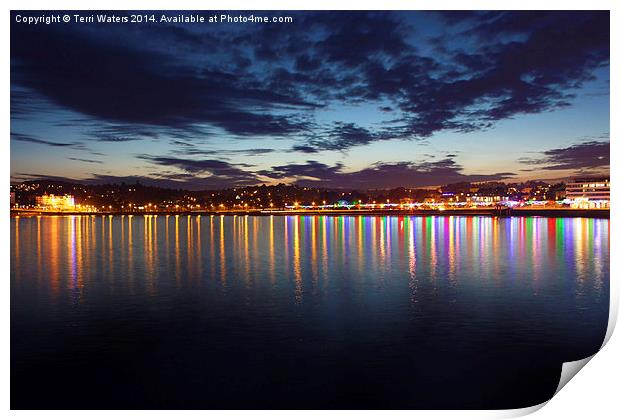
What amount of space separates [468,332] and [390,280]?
14.4 feet

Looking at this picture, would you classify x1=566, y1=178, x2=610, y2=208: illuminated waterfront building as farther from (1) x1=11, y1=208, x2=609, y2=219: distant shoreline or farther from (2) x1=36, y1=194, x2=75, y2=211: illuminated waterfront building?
(2) x1=36, y1=194, x2=75, y2=211: illuminated waterfront building

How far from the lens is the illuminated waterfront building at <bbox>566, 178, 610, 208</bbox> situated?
52.2 meters

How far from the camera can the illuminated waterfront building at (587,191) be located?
52.2 metres

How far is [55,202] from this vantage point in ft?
163

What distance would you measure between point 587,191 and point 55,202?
148 ft

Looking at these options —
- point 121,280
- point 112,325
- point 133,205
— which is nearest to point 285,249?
point 121,280

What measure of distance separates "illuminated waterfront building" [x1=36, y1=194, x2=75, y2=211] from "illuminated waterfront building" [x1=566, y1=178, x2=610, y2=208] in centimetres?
4138

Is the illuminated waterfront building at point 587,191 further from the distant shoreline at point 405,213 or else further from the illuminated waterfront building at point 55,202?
the illuminated waterfront building at point 55,202

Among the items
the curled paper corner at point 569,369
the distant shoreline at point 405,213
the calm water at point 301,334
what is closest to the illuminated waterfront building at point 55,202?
the distant shoreline at point 405,213

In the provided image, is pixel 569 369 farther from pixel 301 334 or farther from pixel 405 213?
pixel 405 213

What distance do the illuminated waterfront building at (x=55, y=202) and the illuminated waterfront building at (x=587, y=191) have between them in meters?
41.4
